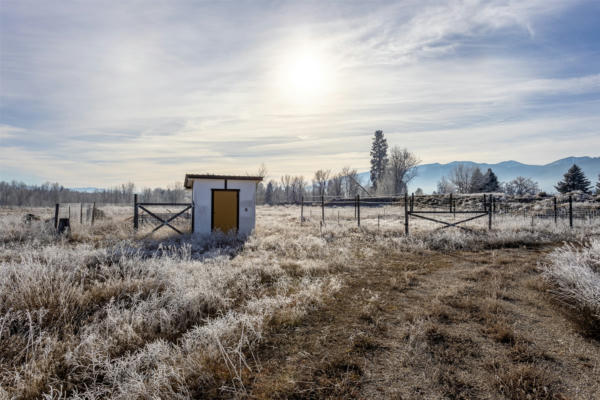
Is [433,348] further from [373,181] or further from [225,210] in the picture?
[373,181]

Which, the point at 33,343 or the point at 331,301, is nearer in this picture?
the point at 33,343

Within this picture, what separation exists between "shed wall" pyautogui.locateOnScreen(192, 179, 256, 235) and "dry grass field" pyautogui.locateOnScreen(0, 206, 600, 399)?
664 cm

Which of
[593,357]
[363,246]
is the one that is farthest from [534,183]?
[593,357]

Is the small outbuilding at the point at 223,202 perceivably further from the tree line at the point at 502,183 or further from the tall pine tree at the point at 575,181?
the tall pine tree at the point at 575,181

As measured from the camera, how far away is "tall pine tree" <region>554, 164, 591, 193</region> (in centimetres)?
3425

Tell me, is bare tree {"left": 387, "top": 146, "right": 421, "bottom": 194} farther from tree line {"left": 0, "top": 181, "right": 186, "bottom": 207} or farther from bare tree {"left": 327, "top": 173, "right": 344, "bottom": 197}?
tree line {"left": 0, "top": 181, "right": 186, "bottom": 207}

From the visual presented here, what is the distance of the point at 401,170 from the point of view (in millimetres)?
51281

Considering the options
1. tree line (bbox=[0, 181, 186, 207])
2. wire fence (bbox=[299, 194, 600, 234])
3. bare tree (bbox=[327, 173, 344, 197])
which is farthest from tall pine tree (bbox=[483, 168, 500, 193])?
tree line (bbox=[0, 181, 186, 207])

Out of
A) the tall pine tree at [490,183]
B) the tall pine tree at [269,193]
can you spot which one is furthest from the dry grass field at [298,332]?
the tall pine tree at [269,193]

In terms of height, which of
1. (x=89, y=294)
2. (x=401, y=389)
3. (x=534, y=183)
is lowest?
(x=401, y=389)

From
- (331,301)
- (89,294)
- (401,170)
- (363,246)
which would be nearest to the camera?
(89,294)

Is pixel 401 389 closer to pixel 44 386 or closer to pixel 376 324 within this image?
pixel 376 324

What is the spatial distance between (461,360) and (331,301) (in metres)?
2.42

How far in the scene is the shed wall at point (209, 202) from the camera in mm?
14359
